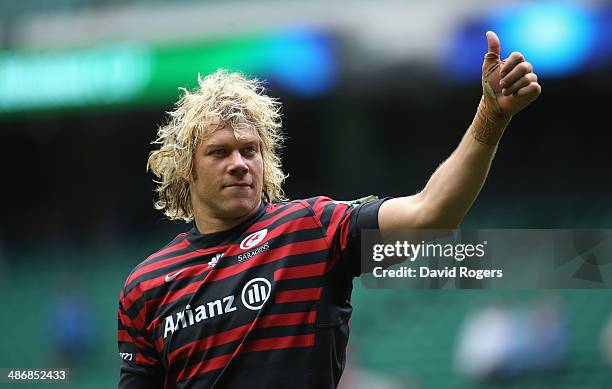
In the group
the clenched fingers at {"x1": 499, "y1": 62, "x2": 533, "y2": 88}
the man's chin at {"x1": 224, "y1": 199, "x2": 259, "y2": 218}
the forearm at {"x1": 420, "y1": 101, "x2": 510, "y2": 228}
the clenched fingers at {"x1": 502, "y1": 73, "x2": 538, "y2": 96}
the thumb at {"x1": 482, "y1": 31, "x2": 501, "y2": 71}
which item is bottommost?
the forearm at {"x1": 420, "y1": 101, "x2": 510, "y2": 228}

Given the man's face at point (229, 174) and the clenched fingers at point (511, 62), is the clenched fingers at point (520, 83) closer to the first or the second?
the clenched fingers at point (511, 62)

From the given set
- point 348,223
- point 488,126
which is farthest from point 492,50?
point 348,223

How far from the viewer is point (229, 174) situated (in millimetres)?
3176

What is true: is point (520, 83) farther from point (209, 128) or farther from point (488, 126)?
point (209, 128)

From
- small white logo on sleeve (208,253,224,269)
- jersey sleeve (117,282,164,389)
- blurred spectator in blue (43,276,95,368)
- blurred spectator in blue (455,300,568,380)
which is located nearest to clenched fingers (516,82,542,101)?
small white logo on sleeve (208,253,224,269)

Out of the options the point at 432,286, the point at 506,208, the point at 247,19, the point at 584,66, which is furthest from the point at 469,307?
the point at 432,286

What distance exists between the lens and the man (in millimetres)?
2959

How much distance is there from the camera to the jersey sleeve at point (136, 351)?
10.5 ft

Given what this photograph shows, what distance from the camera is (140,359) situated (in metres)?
3.22

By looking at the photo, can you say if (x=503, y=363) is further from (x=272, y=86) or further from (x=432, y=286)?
(x=432, y=286)

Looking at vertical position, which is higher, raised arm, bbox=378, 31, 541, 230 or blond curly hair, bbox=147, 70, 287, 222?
blond curly hair, bbox=147, 70, 287, 222

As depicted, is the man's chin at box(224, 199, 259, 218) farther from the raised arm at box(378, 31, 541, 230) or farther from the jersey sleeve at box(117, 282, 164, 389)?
the raised arm at box(378, 31, 541, 230)

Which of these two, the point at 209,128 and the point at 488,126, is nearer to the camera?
the point at 488,126

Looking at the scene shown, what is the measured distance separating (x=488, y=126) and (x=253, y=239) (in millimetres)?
921
